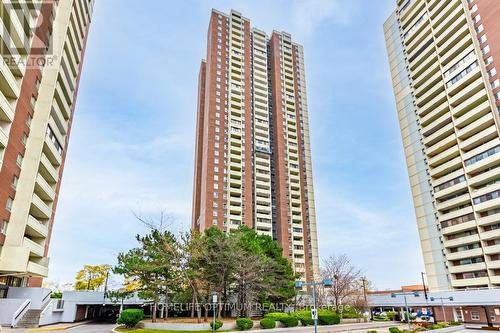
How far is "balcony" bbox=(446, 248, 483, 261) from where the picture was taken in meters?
56.2

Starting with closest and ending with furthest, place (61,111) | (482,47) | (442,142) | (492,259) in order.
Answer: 1. (61,111)
2. (492,259)
3. (482,47)
4. (442,142)

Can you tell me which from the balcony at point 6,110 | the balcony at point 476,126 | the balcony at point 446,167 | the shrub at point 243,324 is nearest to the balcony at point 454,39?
the balcony at point 476,126

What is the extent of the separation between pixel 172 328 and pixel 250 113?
7193 centimetres

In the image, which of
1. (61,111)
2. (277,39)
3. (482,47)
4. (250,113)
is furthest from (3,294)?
(277,39)

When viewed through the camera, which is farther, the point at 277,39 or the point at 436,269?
the point at 277,39

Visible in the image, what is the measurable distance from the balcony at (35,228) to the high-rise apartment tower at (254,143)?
41.6m

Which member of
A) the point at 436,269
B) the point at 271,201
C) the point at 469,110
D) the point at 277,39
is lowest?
the point at 436,269

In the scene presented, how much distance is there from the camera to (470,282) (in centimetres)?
5628

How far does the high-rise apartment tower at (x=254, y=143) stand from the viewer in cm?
8631

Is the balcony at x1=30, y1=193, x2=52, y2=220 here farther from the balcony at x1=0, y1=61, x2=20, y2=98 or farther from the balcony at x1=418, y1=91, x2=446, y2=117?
the balcony at x1=418, y1=91, x2=446, y2=117

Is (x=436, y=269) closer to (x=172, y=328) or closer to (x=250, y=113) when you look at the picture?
(x=172, y=328)

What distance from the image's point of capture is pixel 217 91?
3730 inches

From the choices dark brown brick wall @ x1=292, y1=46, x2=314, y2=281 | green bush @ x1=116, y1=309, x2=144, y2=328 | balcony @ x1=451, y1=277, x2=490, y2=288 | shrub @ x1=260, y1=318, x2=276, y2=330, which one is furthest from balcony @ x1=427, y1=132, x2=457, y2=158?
A: green bush @ x1=116, y1=309, x2=144, y2=328

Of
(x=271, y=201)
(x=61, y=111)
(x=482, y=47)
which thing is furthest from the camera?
(x=271, y=201)
